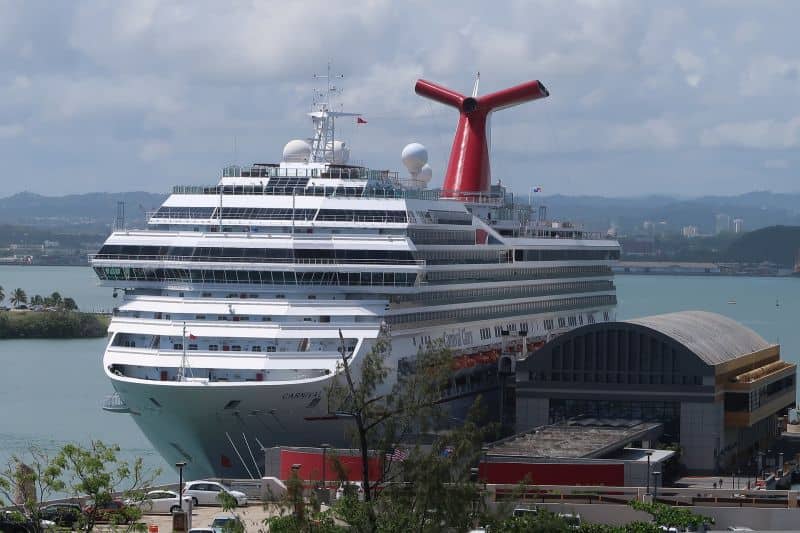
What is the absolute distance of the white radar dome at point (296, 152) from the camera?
6019 cm

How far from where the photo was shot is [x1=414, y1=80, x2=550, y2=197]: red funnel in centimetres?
7325

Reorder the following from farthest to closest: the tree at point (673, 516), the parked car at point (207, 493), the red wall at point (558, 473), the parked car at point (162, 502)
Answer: the red wall at point (558, 473), the parked car at point (207, 493), the parked car at point (162, 502), the tree at point (673, 516)

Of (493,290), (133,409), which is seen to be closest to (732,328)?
(493,290)

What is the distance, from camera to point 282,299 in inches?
2028

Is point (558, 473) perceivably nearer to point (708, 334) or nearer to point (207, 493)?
point (207, 493)

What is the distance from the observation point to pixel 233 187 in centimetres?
5641

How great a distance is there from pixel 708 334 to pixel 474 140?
17.6 meters

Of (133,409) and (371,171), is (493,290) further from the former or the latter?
(133,409)

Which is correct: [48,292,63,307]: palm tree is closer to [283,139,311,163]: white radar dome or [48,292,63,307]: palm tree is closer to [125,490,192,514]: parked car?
[283,139,311,163]: white radar dome

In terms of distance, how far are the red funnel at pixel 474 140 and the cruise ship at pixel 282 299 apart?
433 inches

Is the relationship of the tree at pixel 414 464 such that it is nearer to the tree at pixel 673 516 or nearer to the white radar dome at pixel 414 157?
the tree at pixel 673 516

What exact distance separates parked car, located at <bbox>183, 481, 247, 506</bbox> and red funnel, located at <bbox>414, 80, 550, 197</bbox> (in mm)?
30856

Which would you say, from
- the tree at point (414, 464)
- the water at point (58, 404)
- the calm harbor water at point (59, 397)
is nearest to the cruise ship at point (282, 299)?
the water at point (58, 404)

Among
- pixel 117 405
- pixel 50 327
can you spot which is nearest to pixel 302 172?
pixel 117 405
